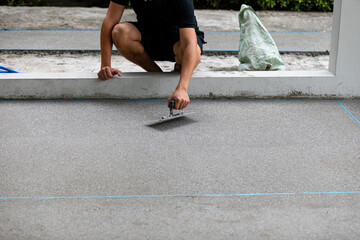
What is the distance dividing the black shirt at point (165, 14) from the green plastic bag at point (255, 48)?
584 millimetres

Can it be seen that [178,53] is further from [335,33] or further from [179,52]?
[335,33]

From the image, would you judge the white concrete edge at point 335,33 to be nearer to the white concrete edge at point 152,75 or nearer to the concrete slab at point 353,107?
the white concrete edge at point 152,75

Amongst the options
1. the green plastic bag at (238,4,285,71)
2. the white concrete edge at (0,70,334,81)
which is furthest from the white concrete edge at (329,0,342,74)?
the green plastic bag at (238,4,285,71)

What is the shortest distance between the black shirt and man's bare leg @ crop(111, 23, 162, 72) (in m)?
0.11

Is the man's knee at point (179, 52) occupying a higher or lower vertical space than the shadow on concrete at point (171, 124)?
higher

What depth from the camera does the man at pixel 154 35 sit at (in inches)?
116

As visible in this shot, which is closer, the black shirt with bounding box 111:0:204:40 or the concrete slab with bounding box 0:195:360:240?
the concrete slab with bounding box 0:195:360:240

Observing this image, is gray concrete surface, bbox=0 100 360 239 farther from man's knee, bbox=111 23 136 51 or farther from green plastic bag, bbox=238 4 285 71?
green plastic bag, bbox=238 4 285 71

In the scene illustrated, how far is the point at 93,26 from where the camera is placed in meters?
5.69

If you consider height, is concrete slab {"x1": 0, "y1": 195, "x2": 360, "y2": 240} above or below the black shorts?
below

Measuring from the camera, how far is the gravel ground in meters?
4.14

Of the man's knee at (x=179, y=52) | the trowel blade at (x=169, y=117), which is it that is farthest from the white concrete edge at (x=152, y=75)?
the trowel blade at (x=169, y=117)

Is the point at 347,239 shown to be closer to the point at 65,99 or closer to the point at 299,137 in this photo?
the point at 299,137

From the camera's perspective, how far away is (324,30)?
18.6 feet
